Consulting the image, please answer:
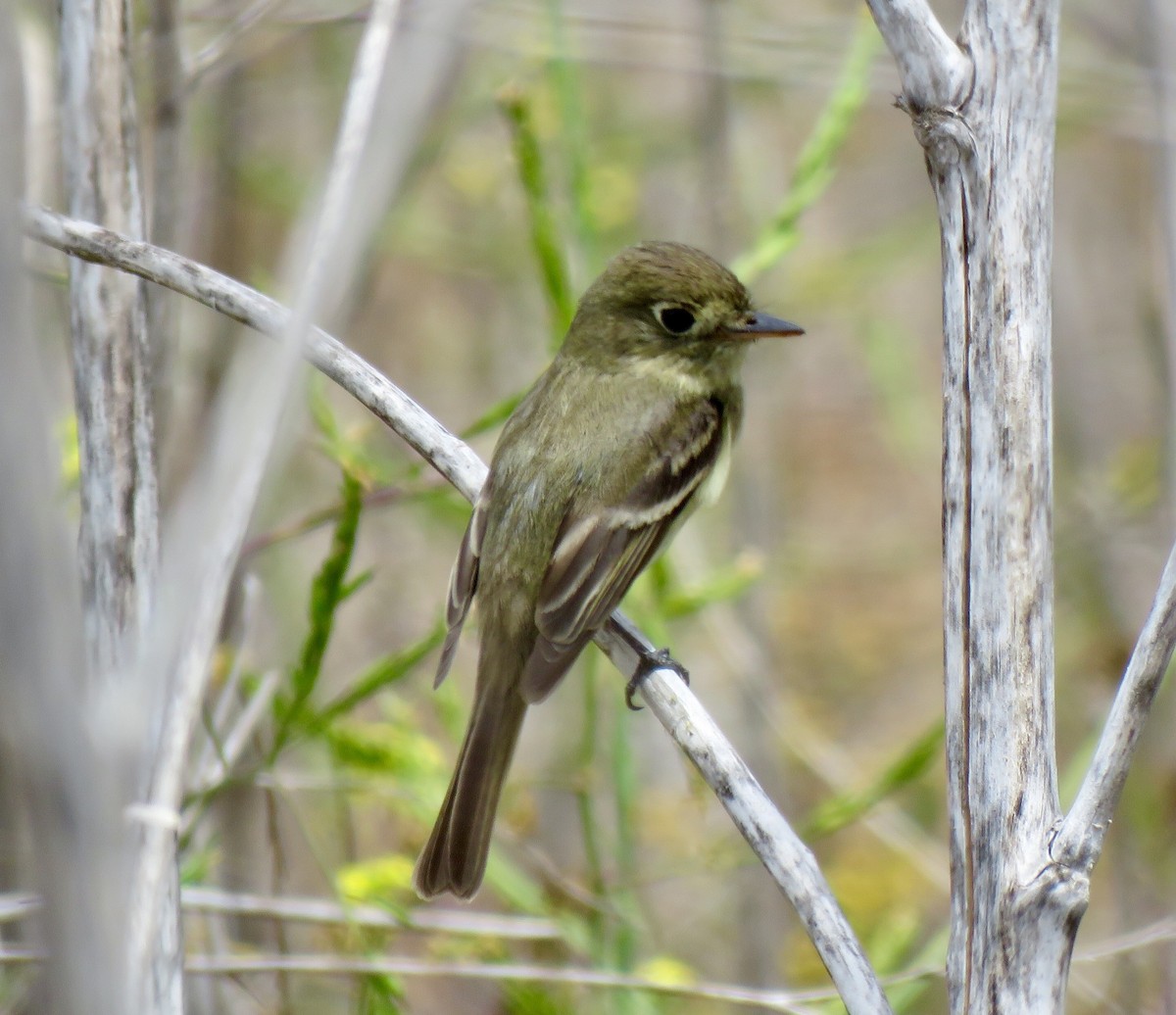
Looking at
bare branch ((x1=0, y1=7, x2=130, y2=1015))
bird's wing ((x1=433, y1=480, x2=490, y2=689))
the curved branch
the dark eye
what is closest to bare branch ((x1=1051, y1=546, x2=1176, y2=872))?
the curved branch

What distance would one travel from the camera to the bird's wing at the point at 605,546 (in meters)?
2.79

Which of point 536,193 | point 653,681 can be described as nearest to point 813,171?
point 536,193

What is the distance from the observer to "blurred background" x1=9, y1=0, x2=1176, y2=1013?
9.88 feet

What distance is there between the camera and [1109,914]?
5.55 metres

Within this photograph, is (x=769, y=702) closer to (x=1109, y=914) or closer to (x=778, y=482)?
(x=1109, y=914)

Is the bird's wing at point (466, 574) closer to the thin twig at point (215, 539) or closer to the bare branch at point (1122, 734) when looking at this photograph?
the thin twig at point (215, 539)

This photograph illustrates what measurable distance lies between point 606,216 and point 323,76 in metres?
1.10

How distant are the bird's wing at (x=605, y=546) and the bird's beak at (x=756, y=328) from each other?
20 cm

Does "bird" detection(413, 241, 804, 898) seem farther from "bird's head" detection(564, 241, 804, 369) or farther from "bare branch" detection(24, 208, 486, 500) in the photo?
"bare branch" detection(24, 208, 486, 500)

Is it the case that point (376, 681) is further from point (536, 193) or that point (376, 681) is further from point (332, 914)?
point (536, 193)

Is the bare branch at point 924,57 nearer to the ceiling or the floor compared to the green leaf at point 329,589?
nearer to the ceiling

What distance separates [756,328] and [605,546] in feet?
2.33

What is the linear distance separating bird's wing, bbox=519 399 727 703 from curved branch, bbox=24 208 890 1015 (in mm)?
442

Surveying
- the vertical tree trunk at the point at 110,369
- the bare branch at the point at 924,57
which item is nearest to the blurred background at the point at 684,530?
the vertical tree trunk at the point at 110,369
